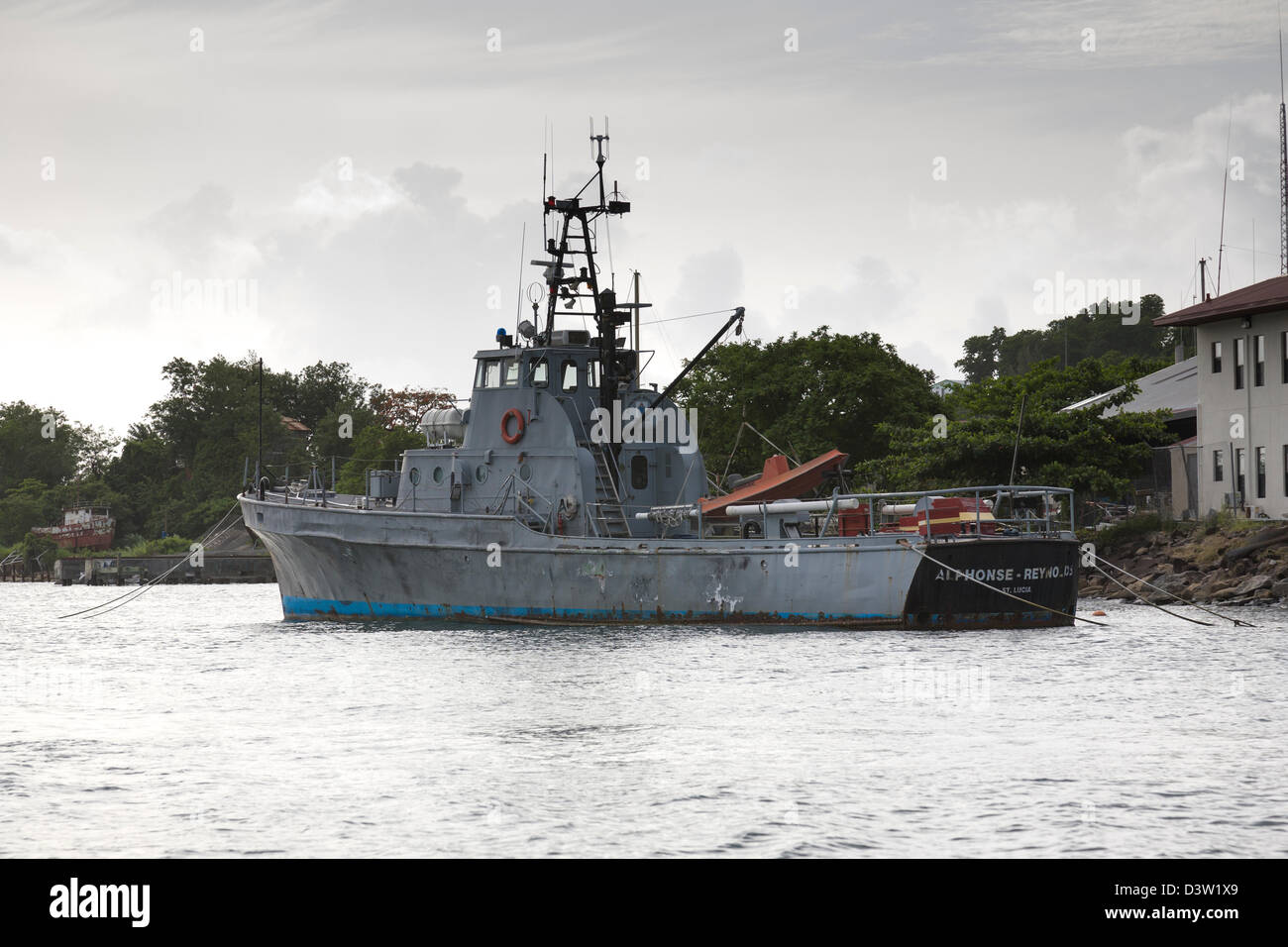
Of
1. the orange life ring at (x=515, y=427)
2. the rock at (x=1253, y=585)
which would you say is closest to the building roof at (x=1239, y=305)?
the rock at (x=1253, y=585)

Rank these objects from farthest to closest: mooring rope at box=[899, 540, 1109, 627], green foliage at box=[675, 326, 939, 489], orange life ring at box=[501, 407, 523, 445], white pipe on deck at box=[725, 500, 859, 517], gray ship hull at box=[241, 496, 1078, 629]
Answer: green foliage at box=[675, 326, 939, 489] < orange life ring at box=[501, 407, 523, 445] < white pipe on deck at box=[725, 500, 859, 517] < gray ship hull at box=[241, 496, 1078, 629] < mooring rope at box=[899, 540, 1109, 627]

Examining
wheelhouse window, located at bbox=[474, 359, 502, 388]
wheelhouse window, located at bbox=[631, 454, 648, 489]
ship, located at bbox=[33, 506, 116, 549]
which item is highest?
wheelhouse window, located at bbox=[474, 359, 502, 388]

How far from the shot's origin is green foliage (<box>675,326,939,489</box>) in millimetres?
59719

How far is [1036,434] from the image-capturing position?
4800cm

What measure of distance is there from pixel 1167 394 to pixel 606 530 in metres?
32.4

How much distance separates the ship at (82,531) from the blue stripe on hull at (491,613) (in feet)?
231

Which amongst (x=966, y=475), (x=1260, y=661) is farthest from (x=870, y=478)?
(x=1260, y=661)

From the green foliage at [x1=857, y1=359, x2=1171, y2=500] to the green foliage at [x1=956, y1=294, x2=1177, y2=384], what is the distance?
151ft

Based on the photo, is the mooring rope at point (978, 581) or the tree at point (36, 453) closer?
the mooring rope at point (978, 581)

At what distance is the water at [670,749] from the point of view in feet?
38.8

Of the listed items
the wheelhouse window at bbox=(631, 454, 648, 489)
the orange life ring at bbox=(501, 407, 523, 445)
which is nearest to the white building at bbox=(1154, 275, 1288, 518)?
the wheelhouse window at bbox=(631, 454, 648, 489)

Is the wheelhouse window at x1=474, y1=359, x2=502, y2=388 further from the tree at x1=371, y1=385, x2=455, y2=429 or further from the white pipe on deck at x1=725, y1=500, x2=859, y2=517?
the tree at x1=371, y1=385, x2=455, y2=429

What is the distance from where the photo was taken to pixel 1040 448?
47.6 m

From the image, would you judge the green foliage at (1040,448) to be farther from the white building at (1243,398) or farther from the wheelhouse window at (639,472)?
the wheelhouse window at (639,472)
